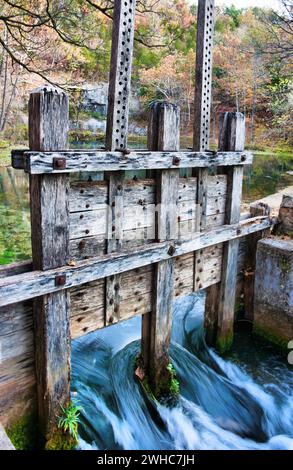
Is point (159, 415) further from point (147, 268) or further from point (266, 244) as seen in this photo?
point (266, 244)

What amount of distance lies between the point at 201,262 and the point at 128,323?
7.29 feet

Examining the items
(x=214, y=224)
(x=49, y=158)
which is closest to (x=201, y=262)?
(x=214, y=224)

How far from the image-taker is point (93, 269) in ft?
12.1

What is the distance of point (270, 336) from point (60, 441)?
3.63 metres

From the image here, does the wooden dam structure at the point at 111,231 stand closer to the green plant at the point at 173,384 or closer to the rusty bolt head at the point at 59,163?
the rusty bolt head at the point at 59,163

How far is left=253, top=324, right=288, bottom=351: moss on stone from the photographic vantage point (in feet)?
19.5

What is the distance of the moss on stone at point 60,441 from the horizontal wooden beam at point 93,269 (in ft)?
4.73

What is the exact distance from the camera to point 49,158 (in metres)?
3.18

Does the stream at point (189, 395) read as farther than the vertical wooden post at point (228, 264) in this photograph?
No

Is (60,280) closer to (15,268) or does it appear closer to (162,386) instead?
(15,268)

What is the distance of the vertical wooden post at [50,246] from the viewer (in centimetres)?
321

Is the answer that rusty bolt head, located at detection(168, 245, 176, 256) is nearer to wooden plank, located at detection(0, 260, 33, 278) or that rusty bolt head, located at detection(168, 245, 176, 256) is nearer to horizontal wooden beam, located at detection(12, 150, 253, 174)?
horizontal wooden beam, located at detection(12, 150, 253, 174)

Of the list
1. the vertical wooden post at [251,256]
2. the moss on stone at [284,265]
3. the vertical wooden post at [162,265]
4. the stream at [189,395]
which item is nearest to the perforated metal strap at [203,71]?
the vertical wooden post at [162,265]

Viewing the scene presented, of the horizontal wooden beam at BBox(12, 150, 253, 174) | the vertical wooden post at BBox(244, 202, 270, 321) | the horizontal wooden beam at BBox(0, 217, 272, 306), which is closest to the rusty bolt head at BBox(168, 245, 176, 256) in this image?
the horizontal wooden beam at BBox(0, 217, 272, 306)
